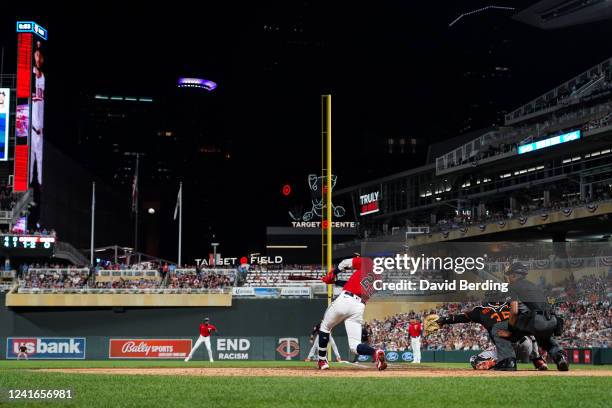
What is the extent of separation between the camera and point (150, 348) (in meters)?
37.6

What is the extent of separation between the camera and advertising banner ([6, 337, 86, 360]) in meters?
37.4

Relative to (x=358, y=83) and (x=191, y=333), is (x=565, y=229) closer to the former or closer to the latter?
(x=191, y=333)

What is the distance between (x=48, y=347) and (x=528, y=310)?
29010 mm

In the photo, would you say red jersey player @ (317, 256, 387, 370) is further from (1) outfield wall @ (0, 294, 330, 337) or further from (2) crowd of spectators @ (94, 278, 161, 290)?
(2) crowd of spectators @ (94, 278, 161, 290)

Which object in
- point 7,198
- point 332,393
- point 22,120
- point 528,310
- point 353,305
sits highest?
→ point 22,120

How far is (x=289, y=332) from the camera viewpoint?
125 feet

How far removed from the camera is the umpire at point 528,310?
49.2ft

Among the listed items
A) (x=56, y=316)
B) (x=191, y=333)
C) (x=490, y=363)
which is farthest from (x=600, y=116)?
(x=490, y=363)

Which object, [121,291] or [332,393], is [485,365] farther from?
[121,291]

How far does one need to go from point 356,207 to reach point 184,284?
171 feet

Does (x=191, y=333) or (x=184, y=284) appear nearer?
(x=191, y=333)

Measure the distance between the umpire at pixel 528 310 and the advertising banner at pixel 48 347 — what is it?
88.4 feet

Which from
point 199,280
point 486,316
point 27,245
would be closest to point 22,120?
point 27,245

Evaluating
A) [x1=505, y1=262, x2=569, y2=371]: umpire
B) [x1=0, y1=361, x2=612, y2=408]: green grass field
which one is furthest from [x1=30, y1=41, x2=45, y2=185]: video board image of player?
[x1=0, y1=361, x2=612, y2=408]: green grass field
